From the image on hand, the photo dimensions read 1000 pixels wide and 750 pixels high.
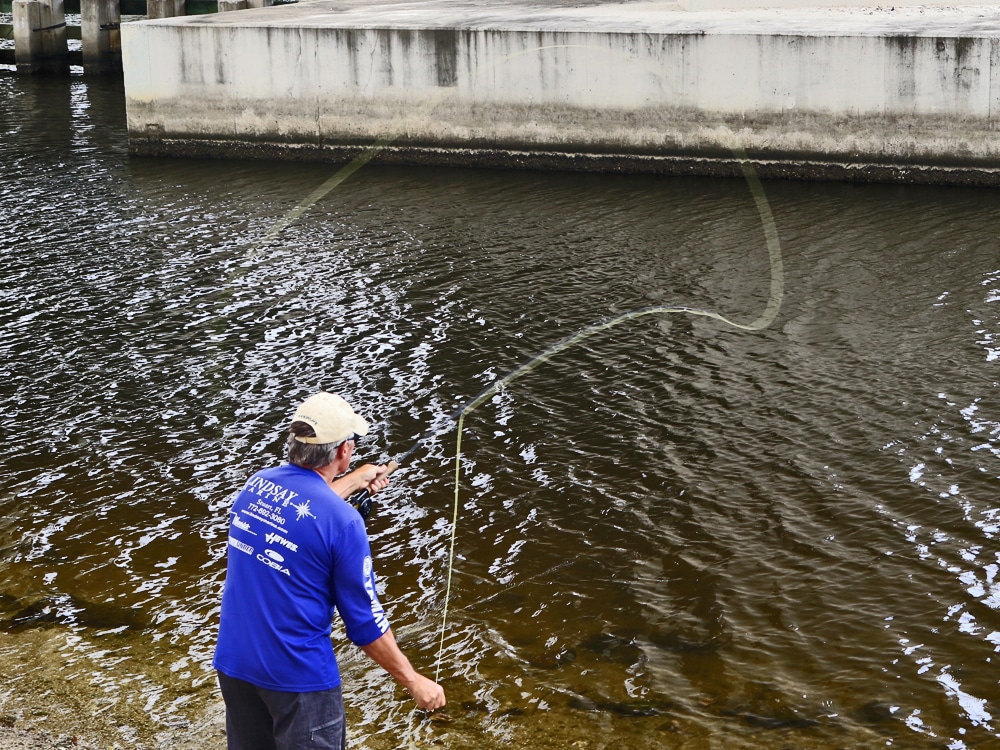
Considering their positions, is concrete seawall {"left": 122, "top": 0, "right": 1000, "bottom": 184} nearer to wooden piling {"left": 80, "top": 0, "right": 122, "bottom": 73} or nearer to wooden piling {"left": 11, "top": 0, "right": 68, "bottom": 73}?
wooden piling {"left": 80, "top": 0, "right": 122, "bottom": 73}

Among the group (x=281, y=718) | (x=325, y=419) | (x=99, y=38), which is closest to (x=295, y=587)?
(x=281, y=718)

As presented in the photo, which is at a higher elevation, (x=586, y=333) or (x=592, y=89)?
(x=592, y=89)

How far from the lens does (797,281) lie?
13.6 m

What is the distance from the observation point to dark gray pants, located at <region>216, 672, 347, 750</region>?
393cm

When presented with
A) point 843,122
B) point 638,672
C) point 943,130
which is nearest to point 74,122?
point 843,122

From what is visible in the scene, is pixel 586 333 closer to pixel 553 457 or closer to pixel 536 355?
pixel 536 355

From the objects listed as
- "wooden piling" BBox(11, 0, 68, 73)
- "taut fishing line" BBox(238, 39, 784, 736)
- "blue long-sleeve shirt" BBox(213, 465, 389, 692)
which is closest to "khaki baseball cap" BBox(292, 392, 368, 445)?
"blue long-sleeve shirt" BBox(213, 465, 389, 692)

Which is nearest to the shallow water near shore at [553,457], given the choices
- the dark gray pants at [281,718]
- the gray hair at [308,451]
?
the dark gray pants at [281,718]

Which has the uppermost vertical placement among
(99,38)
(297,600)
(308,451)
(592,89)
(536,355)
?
(99,38)

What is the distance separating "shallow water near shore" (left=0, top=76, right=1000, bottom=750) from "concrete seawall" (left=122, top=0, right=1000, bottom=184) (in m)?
1.81

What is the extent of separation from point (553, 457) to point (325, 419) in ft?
17.6

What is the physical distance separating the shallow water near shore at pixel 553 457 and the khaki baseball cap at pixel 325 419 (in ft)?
7.52

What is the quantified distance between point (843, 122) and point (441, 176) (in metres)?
6.75

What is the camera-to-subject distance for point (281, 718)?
13.0 ft
